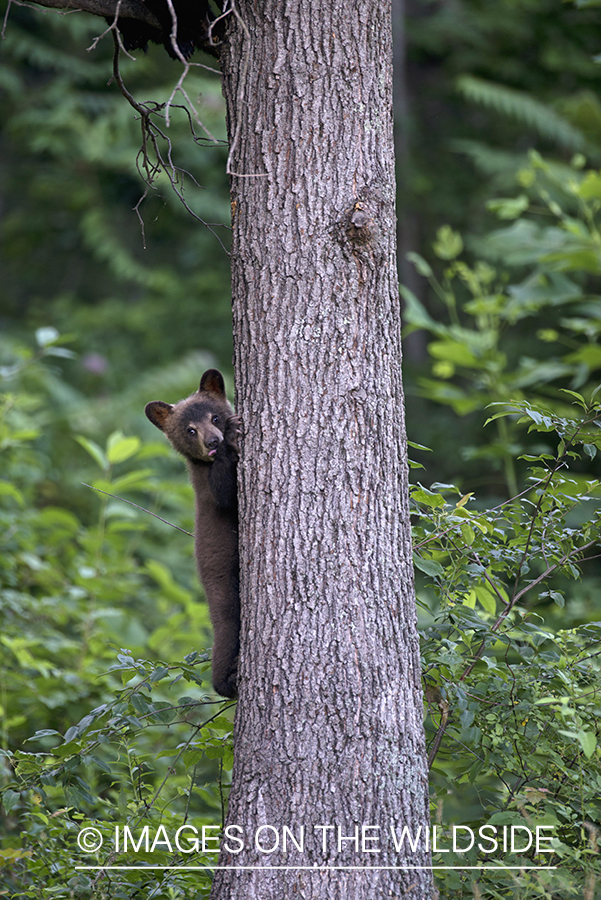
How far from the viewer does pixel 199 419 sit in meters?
3.97

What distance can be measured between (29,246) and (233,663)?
1011 centimetres

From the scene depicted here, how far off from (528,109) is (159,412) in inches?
290

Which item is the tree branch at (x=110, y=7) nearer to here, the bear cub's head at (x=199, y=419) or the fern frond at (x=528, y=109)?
the bear cub's head at (x=199, y=419)

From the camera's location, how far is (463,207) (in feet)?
36.9

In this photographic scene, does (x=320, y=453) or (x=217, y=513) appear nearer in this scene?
(x=320, y=453)

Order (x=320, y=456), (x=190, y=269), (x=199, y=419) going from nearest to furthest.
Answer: (x=320, y=456)
(x=199, y=419)
(x=190, y=269)

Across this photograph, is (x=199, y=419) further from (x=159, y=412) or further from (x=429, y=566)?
(x=429, y=566)

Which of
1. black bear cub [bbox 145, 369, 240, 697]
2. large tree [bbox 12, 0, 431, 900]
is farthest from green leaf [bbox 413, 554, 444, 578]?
black bear cub [bbox 145, 369, 240, 697]

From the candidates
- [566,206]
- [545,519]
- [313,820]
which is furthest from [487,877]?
[566,206]

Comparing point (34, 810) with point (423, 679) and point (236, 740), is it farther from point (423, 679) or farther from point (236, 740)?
point (423, 679)

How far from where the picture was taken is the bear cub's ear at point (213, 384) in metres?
4.24

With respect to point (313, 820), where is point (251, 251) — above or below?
above

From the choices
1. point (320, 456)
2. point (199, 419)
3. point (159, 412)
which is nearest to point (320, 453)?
point (320, 456)
